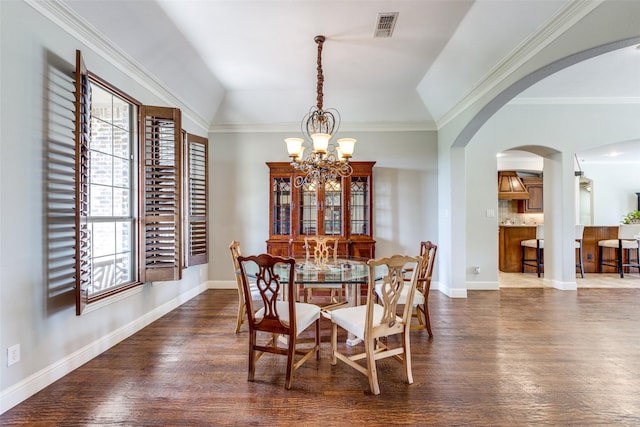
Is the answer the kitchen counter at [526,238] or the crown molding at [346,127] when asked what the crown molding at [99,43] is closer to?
the crown molding at [346,127]

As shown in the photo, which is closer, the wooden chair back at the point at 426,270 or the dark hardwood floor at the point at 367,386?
the dark hardwood floor at the point at 367,386

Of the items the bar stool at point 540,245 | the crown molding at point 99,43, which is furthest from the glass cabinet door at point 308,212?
the bar stool at point 540,245

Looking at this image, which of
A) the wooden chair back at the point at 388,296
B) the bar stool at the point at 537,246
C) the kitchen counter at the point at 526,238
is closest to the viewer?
the wooden chair back at the point at 388,296

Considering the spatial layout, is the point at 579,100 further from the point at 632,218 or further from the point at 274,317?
the point at 274,317

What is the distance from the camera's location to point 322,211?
16.2 ft

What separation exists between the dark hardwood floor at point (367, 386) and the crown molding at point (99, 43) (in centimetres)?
265

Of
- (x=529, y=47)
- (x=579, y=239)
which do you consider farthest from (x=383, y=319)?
(x=579, y=239)

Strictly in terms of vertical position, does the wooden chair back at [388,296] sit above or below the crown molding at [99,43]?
below

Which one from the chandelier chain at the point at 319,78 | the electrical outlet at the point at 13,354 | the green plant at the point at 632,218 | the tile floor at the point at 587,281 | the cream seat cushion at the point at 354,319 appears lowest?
the tile floor at the point at 587,281

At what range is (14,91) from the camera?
6.62 feet

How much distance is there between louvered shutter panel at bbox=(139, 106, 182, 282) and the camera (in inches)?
129

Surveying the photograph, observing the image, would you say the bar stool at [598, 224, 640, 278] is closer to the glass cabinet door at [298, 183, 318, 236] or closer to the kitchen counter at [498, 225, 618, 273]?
the kitchen counter at [498, 225, 618, 273]

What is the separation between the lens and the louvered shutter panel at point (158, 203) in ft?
10.7

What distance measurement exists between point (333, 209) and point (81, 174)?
333 centimetres
